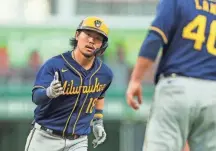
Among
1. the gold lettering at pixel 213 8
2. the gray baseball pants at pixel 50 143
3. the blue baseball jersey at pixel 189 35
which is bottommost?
the gray baseball pants at pixel 50 143

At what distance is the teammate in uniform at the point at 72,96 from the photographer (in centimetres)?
627

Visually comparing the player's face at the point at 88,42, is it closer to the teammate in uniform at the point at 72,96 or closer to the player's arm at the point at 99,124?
the teammate in uniform at the point at 72,96

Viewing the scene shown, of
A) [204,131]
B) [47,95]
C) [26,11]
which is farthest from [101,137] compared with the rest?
[26,11]

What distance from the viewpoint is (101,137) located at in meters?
6.64

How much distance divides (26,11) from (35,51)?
98 centimetres

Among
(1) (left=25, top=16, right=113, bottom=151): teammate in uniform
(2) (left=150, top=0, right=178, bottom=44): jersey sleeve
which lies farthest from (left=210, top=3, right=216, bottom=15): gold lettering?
(1) (left=25, top=16, right=113, bottom=151): teammate in uniform

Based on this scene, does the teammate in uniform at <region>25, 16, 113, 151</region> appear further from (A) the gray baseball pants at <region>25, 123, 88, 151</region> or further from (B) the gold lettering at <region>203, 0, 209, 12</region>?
(B) the gold lettering at <region>203, 0, 209, 12</region>

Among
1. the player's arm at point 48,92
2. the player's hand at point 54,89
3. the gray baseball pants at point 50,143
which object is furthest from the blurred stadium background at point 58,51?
the player's hand at point 54,89

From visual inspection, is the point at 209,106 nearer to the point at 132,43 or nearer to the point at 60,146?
the point at 60,146

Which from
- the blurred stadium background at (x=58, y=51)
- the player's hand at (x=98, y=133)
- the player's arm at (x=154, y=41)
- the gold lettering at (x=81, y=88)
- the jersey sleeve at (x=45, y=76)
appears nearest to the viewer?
the player's arm at (x=154, y=41)

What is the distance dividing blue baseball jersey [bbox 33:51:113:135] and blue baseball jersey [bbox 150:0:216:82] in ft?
5.46

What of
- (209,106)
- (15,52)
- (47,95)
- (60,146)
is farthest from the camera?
(15,52)

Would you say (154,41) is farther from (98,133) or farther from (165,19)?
(98,133)

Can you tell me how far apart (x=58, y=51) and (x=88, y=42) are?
22.1 feet
